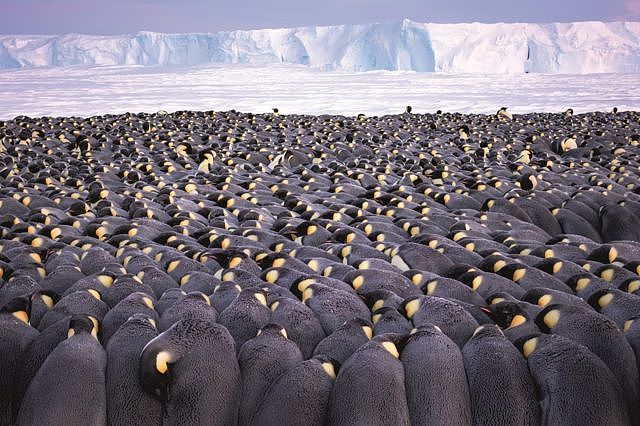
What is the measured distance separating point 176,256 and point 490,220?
323 centimetres

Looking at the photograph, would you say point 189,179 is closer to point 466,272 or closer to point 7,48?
point 466,272

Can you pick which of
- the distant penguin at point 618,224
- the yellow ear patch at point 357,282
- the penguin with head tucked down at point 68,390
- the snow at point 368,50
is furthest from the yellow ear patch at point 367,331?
the snow at point 368,50

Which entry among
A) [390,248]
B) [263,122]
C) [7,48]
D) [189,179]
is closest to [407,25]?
[263,122]

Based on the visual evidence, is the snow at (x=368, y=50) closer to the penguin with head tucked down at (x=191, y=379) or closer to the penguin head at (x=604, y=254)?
the penguin head at (x=604, y=254)

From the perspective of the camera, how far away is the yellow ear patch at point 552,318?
314 centimetres

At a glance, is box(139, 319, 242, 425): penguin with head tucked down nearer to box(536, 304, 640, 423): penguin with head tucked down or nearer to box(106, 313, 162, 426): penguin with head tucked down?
box(106, 313, 162, 426): penguin with head tucked down

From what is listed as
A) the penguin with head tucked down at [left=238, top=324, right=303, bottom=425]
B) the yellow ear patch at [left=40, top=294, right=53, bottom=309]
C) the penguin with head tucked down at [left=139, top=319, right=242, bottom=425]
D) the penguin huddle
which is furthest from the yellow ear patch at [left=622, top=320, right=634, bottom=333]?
the yellow ear patch at [left=40, top=294, right=53, bottom=309]

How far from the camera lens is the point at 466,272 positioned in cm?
409

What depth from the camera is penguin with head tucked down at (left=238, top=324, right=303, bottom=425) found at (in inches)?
111

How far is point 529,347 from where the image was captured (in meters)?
2.91

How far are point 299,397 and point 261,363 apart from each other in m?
0.31

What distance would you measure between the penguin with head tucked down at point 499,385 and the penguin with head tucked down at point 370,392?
0.32 metres

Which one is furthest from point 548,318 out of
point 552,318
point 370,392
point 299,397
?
point 299,397

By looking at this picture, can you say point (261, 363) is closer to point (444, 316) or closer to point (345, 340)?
point (345, 340)
